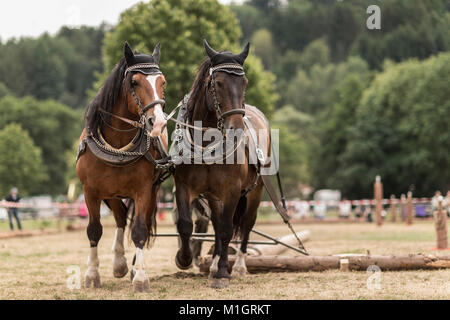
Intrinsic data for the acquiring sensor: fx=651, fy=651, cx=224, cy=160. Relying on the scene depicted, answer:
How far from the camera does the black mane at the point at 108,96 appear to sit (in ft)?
25.9

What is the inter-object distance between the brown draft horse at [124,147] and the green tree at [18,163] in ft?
174

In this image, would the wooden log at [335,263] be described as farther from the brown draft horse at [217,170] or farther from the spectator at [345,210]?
the spectator at [345,210]

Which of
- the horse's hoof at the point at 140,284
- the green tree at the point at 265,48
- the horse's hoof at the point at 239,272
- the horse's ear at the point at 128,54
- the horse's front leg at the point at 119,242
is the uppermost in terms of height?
the green tree at the point at 265,48

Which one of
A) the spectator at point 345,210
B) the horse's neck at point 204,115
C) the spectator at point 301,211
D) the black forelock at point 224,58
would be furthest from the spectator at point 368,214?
the black forelock at point 224,58

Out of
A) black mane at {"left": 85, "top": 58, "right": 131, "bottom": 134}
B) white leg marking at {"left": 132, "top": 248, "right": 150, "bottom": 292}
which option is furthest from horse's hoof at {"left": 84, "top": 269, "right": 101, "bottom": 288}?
black mane at {"left": 85, "top": 58, "right": 131, "bottom": 134}

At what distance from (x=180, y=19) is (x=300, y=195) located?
37.3 metres

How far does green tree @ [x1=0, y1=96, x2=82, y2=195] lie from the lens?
68.1 meters

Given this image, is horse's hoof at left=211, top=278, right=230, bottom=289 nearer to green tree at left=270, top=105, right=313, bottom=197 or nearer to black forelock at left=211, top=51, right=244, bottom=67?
black forelock at left=211, top=51, right=244, bottom=67

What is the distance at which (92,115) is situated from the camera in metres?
8.02

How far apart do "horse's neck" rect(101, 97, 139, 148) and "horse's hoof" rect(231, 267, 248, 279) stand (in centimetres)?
282

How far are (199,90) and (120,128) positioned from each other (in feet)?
3.68

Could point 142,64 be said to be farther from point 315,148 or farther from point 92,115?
point 315,148
